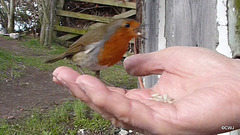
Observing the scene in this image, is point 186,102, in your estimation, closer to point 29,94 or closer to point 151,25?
point 151,25

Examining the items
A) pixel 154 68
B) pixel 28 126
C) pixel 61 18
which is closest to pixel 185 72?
pixel 154 68

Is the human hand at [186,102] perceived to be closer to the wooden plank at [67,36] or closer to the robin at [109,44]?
the robin at [109,44]

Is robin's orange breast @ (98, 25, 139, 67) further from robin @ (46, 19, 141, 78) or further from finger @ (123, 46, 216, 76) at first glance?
finger @ (123, 46, 216, 76)

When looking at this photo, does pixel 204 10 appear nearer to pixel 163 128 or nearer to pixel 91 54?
pixel 91 54

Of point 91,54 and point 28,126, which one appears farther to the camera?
point 28,126

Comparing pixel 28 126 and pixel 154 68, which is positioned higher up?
pixel 154 68

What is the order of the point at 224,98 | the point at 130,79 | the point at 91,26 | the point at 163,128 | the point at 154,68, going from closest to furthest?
the point at 163,128
the point at 224,98
the point at 154,68
the point at 130,79
the point at 91,26

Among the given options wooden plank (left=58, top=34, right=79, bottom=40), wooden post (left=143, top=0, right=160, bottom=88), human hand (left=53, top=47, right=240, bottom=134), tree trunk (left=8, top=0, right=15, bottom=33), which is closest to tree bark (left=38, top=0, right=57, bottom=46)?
wooden plank (left=58, top=34, right=79, bottom=40)
